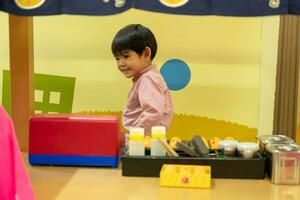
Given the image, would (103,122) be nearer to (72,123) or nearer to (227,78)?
(72,123)

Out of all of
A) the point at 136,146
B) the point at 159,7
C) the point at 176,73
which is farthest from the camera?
the point at 176,73

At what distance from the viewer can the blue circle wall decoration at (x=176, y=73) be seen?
234 centimetres

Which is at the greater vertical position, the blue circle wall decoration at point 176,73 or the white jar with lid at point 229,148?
the blue circle wall decoration at point 176,73

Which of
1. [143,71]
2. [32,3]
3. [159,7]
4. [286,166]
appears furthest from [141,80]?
[286,166]

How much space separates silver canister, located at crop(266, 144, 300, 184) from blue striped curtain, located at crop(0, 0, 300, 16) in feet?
1.48

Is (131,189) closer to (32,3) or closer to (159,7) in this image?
(159,7)

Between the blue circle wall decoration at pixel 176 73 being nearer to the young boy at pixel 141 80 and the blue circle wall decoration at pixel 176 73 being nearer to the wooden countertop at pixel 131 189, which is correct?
the young boy at pixel 141 80

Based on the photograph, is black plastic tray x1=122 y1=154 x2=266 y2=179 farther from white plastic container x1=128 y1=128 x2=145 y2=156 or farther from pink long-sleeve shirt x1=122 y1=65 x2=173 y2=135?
pink long-sleeve shirt x1=122 y1=65 x2=173 y2=135

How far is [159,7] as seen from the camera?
1.30 meters

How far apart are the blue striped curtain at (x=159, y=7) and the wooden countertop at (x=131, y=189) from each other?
1.56 feet

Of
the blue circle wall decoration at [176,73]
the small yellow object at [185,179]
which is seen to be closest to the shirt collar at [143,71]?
the small yellow object at [185,179]

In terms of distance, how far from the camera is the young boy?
144cm

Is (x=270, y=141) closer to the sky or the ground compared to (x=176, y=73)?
closer to the ground

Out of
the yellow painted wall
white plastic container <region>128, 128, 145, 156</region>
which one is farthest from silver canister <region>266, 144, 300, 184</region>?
the yellow painted wall
